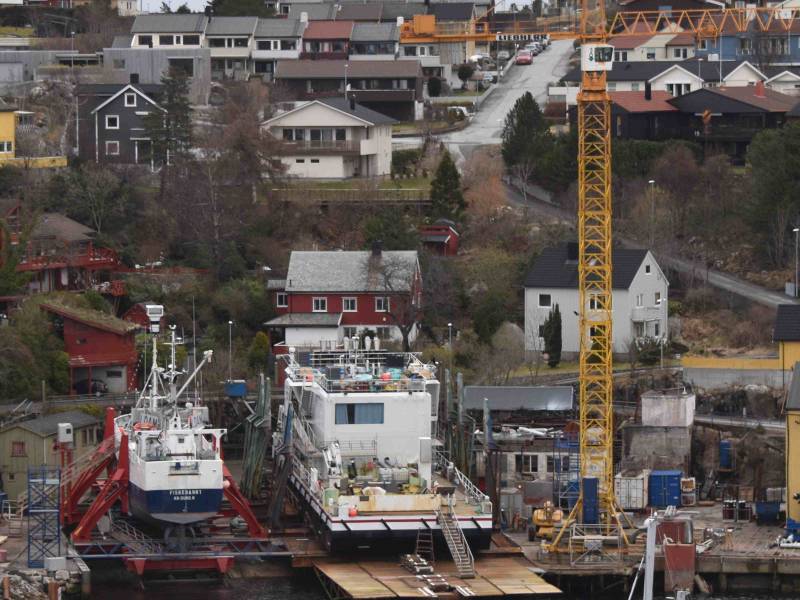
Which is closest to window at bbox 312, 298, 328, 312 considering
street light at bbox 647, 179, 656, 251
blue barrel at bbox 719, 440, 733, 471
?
street light at bbox 647, 179, 656, 251

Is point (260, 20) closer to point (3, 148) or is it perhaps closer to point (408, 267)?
point (3, 148)

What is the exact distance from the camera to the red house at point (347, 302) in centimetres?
7056

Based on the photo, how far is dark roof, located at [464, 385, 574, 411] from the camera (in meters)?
62.0

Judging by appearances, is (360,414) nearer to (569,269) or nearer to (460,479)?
(460,479)

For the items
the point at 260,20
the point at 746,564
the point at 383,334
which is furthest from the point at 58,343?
the point at 260,20

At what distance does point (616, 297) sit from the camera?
2746 inches

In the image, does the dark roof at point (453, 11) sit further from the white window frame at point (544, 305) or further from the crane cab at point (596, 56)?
the crane cab at point (596, 56)

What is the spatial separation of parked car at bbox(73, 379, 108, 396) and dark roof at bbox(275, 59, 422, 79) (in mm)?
32862

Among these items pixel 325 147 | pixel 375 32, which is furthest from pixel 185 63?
pixel 325 147

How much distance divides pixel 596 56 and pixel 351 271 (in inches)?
779

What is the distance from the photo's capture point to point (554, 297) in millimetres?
70375

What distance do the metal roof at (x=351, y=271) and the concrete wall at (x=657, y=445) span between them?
41.8 feet

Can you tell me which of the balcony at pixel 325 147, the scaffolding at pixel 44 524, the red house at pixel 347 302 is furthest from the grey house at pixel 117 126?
the scaffolding at pixel 44 524

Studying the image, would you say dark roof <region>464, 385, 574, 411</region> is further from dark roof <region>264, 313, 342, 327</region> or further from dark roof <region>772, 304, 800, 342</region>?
dark roof <region>264, 313, 342, 327</region>
